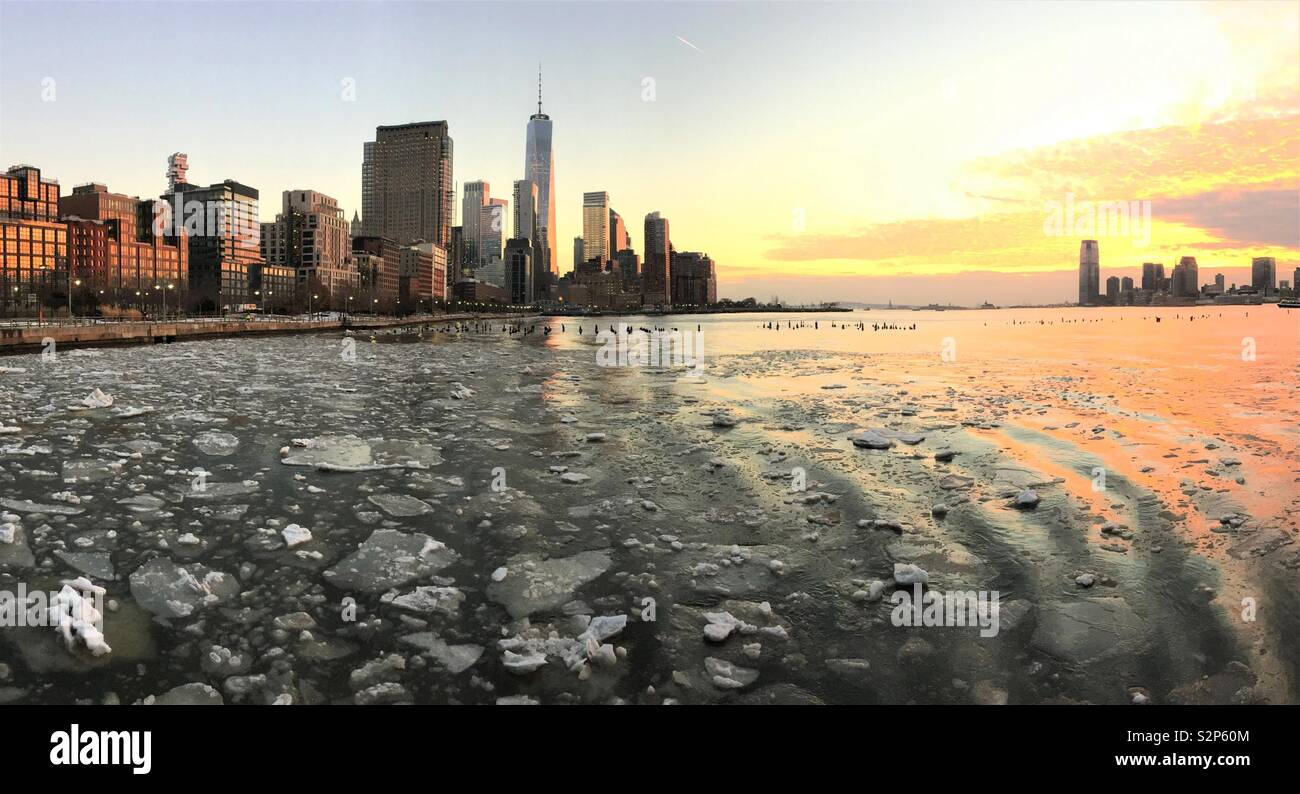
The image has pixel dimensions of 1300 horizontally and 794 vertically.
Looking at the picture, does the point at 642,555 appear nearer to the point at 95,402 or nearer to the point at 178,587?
the point at 178,587

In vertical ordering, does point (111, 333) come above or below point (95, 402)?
above

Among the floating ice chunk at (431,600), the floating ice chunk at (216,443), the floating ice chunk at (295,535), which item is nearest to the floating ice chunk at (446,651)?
the floating ice chunk at (431,600)

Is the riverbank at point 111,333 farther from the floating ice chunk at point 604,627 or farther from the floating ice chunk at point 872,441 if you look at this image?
the floating ice chunk at point 604,627

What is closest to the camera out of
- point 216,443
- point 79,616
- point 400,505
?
point 79,616

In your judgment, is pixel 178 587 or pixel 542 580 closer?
pixel 178 587

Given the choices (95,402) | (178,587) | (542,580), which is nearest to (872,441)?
(542,580)

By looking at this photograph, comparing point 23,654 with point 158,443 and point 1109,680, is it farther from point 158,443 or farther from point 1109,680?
point 158,443

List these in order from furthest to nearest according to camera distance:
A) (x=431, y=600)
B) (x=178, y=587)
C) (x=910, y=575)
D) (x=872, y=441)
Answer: (x=872, y=441) → (x=910, y=575) → (x=178, y=587) → (x=431, y=600)
